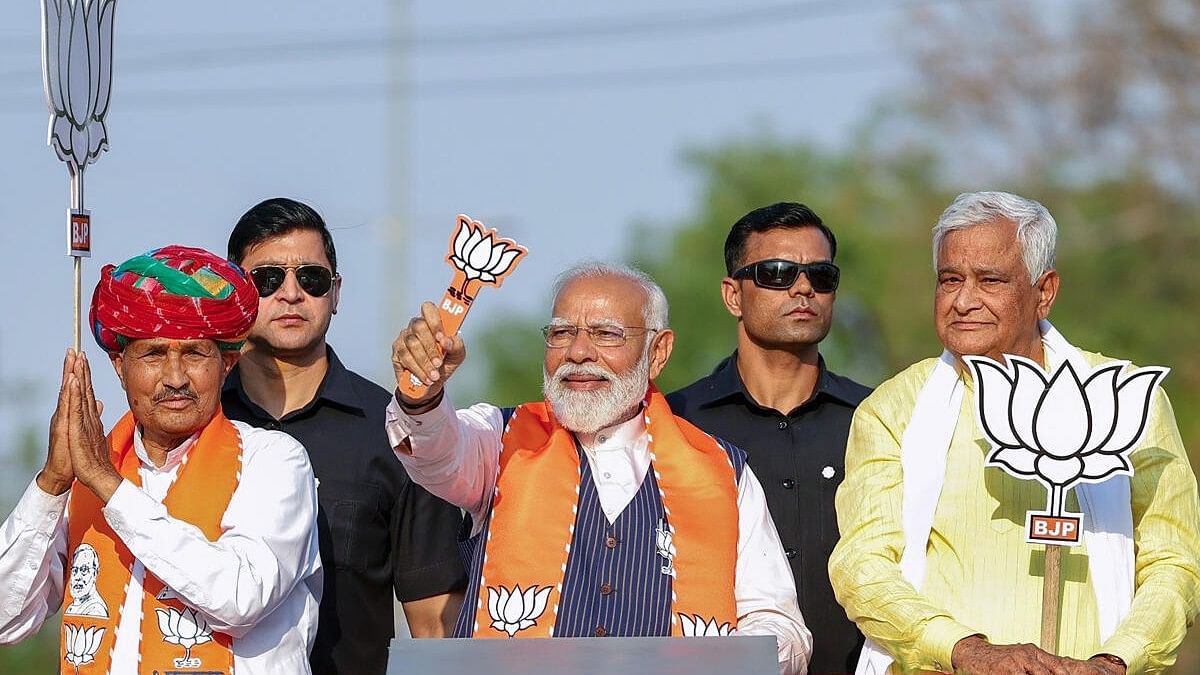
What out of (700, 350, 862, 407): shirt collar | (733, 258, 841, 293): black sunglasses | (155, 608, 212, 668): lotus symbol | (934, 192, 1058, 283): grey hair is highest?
(934, 192, 1058, 283): grey hair

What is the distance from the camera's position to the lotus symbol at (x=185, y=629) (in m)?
5.20

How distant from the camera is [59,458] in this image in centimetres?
515

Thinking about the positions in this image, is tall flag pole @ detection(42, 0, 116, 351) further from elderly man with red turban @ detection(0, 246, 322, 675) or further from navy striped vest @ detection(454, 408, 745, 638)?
navy striped vest @ detection(454, 408, 745, 638)

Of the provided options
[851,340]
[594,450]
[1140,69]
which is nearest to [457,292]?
[594,450]

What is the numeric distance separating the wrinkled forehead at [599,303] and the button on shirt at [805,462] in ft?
2.27

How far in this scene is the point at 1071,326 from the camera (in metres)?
24.0

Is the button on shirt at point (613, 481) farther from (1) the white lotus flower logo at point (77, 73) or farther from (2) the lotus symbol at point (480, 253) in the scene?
(1) the white lotus flower logo at point (77, 73)

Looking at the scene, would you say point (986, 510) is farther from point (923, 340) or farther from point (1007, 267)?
point (923, 340)

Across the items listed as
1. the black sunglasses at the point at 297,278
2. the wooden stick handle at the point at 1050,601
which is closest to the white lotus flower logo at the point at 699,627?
the wooden stick handle at the point at 1050,601

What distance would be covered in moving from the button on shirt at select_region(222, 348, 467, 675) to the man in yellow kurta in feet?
4.49

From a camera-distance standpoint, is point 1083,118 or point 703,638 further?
point 1083,118

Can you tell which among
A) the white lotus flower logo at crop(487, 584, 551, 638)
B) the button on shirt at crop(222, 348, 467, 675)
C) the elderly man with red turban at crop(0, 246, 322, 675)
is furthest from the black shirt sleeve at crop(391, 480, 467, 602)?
the elderly man with red turban at crop(0, 246, 322, 675)

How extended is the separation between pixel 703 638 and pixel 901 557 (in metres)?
0.73

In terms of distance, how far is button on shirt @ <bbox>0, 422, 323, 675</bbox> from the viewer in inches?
196
